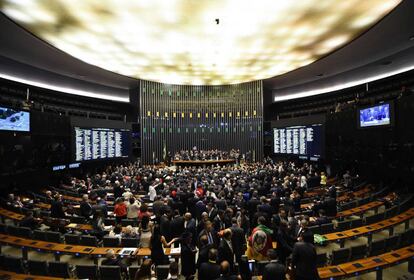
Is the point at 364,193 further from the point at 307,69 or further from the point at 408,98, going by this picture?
the point at 307,69

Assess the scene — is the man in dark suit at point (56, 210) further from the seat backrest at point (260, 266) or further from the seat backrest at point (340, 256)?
the seat backrest at point (340, 256)

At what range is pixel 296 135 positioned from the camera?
19234 mm

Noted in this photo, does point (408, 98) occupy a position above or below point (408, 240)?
above

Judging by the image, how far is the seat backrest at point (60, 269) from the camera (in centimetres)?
451

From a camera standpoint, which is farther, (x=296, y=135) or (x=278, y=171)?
(x=296, y=135)

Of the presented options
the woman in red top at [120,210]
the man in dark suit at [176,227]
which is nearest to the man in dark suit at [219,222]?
the man in dark suit at [176,227]

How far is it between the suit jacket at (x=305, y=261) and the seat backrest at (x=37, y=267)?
478cm

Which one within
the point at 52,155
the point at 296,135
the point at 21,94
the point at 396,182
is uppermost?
the point at 21,94

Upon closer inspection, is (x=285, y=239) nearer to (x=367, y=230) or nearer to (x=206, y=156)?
(x=367, y=230)

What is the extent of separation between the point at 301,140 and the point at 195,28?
1225 cm

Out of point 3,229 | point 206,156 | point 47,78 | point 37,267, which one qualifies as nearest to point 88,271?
point 37,267

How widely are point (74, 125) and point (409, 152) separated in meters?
18.1

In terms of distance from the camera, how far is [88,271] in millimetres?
4414

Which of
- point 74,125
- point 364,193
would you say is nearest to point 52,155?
point 74,125
